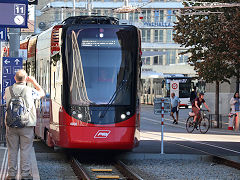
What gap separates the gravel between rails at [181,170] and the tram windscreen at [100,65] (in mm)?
1611

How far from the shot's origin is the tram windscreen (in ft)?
55.9

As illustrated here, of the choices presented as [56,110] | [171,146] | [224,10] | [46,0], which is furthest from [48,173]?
[46,0]

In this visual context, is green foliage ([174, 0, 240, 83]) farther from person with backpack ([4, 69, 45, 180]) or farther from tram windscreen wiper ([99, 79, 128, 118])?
person with backpack ([4, 69, 45, 180])

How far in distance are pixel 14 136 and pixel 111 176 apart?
3665 millimetres

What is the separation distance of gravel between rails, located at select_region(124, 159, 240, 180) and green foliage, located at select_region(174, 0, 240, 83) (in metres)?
16.4

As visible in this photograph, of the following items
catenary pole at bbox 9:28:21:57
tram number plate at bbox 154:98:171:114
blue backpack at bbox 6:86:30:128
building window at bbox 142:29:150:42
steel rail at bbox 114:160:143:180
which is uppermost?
building window at bbox 142:29:150:42

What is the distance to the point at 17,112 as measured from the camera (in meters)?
11.5

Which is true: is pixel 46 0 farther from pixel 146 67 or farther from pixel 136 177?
pixel 136 177

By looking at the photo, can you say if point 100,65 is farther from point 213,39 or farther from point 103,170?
point 213,39

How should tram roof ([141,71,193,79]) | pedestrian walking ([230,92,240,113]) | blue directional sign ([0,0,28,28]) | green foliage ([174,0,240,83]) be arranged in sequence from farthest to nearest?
tram roof ([141,71,193,79]) < green foliage ([174,0,240,83]) < pedestrian walking ([230,92,240,113]) < blue directional sign ([0,0,28,28])


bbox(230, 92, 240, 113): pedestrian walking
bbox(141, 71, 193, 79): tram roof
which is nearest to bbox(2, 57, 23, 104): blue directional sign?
bbox(230, 92, 240, 113): pedestrian walking

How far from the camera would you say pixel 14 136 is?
11.6m

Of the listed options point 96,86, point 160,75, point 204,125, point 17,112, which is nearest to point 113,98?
point 96,86

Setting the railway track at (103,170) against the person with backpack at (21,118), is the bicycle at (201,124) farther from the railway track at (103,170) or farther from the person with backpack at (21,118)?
the person with backpack at (21,118)
